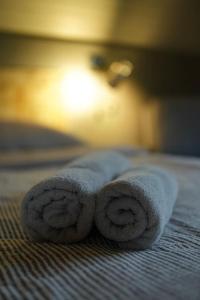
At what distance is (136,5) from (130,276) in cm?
233

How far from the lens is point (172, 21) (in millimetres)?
2795

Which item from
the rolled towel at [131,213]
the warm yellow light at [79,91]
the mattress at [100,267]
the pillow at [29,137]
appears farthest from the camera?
the warm yellow light at [79,91]

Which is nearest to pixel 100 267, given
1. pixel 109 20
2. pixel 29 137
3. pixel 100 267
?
pixel 100 267

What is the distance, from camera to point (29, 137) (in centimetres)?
236

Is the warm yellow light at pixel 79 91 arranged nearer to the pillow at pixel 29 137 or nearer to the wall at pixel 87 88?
the wall at pixel 87 88

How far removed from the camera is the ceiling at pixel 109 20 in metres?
2.48

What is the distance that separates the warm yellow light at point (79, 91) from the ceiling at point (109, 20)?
283 millimetres

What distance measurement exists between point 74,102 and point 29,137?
1.95 feet

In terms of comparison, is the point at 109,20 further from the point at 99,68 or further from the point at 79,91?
the point at 79,91

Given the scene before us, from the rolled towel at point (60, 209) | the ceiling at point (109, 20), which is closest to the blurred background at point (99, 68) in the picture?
the ceiling at point (109, 20)

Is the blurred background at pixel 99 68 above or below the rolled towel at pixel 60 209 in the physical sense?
above

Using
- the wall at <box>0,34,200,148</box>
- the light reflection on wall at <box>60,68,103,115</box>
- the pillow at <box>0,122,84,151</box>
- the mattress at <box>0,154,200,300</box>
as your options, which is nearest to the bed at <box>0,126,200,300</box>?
the mattress at <box>0,154,200,300</box>

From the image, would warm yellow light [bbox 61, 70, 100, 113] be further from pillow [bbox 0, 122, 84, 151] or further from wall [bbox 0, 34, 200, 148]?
pillow [bbox 0, 122, 84, 151]

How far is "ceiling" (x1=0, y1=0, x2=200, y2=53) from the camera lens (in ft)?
8.13
